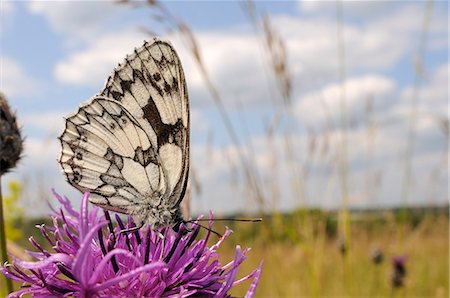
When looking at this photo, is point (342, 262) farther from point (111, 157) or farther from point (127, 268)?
point (127, 268)

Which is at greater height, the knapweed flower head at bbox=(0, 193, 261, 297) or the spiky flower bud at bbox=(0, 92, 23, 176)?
the spiky flower bud at bbox=(0, 92, 23, 176)

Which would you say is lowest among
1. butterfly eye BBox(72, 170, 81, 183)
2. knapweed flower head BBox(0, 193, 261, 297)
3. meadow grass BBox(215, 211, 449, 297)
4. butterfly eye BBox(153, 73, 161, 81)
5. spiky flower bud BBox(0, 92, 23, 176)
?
meadow grass BBox(215, 211, 449, 297)

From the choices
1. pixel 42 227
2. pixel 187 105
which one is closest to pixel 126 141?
pixel 187 105

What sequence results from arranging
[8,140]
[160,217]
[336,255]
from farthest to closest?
1. [336,255]
2. [8,140]
3. [160,217]

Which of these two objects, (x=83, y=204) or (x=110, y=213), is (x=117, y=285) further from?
(x=110, y=213)

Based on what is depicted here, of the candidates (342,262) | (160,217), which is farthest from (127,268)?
(342,262)

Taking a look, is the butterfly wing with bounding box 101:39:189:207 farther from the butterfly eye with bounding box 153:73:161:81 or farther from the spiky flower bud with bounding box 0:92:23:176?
the spiky flower bud with bounding box 0:92:23:176

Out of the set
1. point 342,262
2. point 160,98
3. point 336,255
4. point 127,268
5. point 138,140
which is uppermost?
point 160,98

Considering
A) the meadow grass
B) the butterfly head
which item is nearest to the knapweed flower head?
the butterfly head
